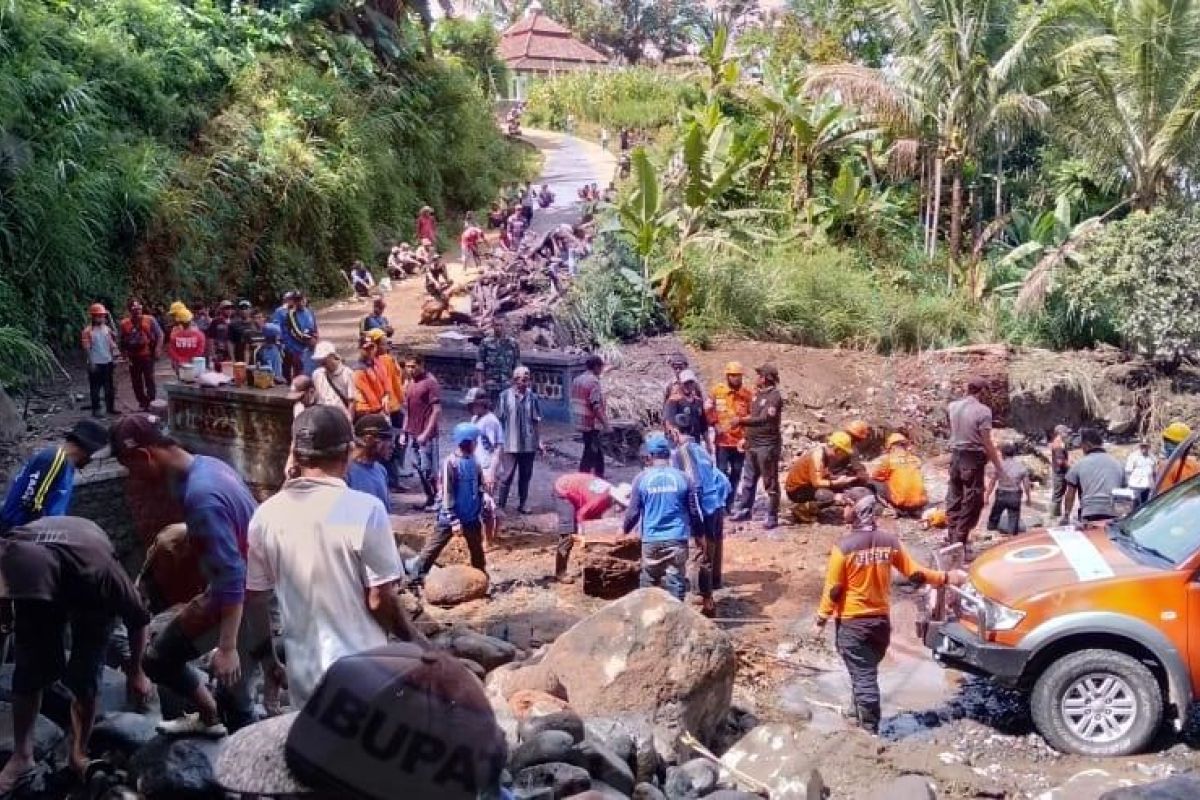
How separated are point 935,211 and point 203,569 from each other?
21.2 meters

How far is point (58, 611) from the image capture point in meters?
4.68

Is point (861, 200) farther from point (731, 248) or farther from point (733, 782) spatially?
point (733, 782)

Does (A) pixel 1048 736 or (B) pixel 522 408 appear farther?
(B) pixel 522 408

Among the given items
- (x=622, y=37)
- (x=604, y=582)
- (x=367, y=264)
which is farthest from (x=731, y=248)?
(x=622, y=37)

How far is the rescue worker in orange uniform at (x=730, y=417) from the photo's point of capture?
40.3ft

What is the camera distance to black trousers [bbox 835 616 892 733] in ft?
23.7

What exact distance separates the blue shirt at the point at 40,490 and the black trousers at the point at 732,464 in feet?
25.8

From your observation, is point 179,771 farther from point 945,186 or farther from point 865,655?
point 945,186

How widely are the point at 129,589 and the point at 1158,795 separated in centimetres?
423

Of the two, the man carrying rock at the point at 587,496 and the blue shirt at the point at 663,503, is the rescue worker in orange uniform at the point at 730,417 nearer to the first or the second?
the man carrying rock at the point at 587,496

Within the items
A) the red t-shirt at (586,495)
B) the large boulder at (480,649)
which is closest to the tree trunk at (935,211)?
the red t-shirt at (586,495)

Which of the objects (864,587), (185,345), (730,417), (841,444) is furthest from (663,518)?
(185,345)

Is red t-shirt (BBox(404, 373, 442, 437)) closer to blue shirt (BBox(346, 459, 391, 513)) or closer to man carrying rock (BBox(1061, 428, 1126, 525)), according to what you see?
blue shirt (BBox(346, 459, 391, 513))

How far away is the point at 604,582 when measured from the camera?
9.94 metres
